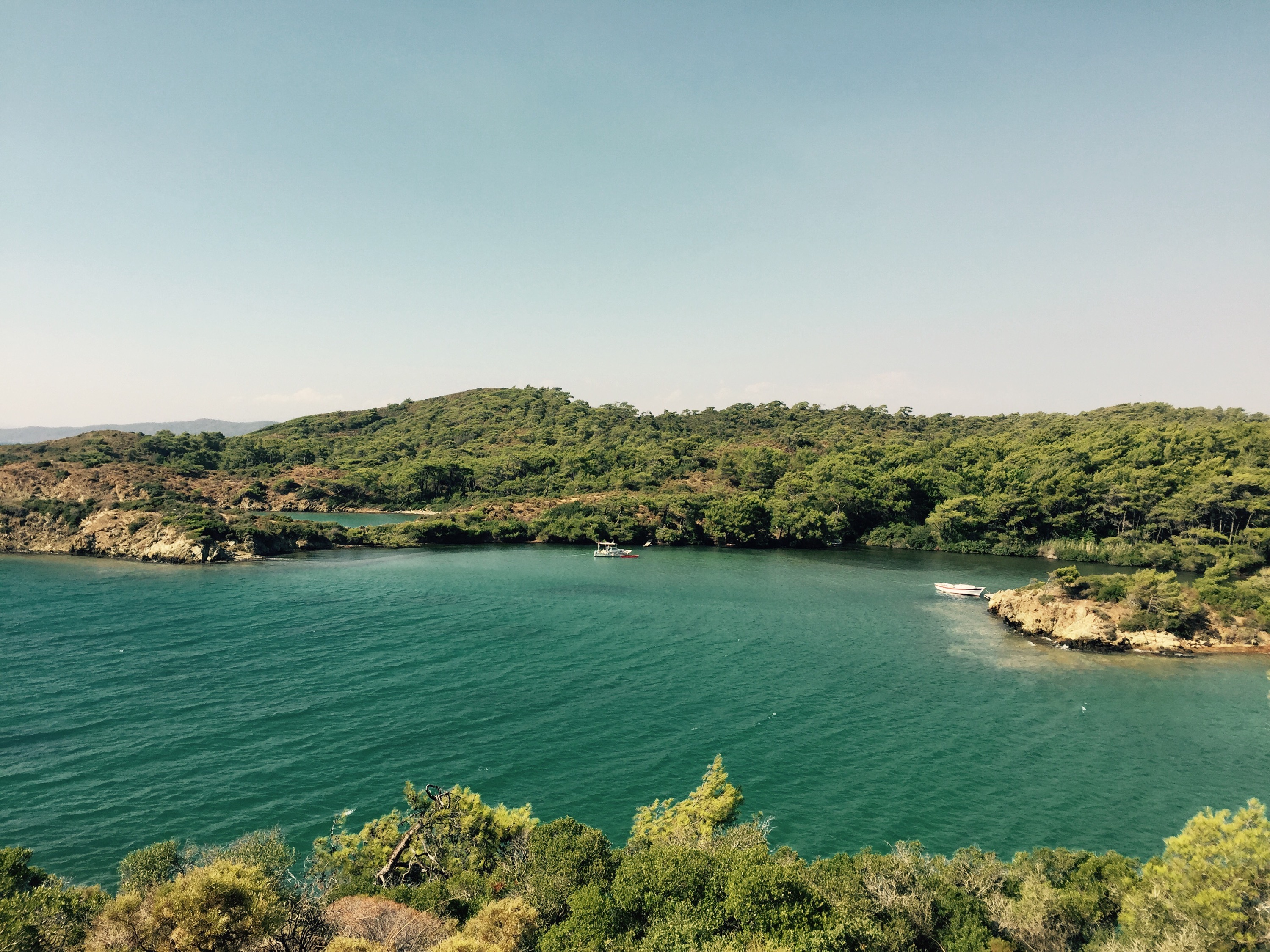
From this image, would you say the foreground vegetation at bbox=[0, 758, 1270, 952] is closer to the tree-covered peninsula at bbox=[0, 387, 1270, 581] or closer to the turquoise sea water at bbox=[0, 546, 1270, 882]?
the turquoise sea water at bbox=[0, 546, 1270, 882]

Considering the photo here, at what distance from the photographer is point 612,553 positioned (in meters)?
76.6

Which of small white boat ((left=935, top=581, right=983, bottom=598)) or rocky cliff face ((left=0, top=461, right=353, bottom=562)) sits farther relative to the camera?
rocky cliff face ((left=0, top=461, right=353, bottom=562))

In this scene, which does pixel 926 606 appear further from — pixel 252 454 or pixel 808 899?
pixel 252 454

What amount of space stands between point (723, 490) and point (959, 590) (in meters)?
45.0

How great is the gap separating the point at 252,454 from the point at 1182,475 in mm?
152619

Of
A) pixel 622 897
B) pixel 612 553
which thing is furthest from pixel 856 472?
pixel 622 897

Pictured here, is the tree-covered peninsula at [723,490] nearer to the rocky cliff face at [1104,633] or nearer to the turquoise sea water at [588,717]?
the rocky cliff face at [1104,633]

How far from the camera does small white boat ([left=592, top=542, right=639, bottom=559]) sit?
75875 millimetres

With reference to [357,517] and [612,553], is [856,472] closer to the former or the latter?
[612,553]

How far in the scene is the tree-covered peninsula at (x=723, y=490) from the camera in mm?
72188

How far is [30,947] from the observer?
12531 mm

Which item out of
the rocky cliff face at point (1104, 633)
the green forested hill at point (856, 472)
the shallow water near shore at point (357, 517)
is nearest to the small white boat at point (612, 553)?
the green forested hill at point (856, 472)

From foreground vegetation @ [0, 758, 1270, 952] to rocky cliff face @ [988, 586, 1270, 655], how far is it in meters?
31.0

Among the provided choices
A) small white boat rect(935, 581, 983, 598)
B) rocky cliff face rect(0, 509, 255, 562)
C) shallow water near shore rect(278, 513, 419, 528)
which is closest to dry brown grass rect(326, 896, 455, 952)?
small white boat rect(935, 581, 983, 598)
